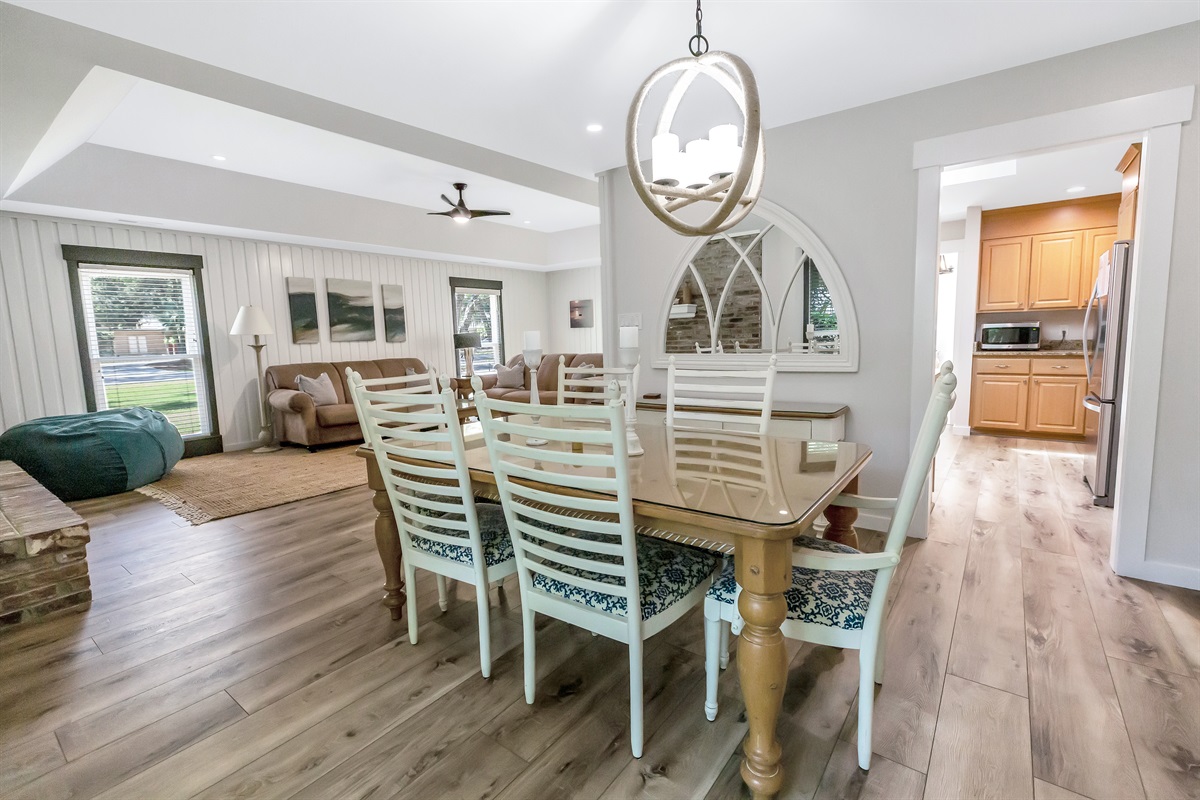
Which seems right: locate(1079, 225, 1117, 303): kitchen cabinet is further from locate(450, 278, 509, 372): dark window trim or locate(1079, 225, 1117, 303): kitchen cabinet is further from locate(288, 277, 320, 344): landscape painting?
locate(288, 277, 320, 344): landscape painting

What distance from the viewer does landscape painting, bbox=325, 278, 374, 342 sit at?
6.28 metres

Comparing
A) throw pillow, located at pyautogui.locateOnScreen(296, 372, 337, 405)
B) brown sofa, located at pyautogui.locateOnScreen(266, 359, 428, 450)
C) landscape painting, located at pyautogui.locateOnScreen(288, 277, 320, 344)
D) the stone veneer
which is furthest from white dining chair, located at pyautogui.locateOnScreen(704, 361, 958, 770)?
landscape painting, located at pyautogui.locateOnScreen(288, 277, 320, 344)

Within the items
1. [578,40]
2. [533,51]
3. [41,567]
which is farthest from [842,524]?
[41,567]

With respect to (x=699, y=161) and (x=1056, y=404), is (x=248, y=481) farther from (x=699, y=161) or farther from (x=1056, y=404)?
(x=1056, y=404)

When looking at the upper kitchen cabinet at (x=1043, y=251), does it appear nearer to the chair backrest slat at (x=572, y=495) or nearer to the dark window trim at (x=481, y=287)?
the chair backrest slat at (x=572, y=495)

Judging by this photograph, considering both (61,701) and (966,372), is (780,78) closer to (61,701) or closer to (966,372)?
(61,701)

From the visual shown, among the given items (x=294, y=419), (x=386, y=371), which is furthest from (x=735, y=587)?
(x=386, y=371)

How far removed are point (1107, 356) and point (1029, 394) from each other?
8.31 feet

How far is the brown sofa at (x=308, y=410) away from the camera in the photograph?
17.5ft

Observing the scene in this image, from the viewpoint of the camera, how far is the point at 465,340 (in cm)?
760

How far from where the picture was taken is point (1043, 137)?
248 cm

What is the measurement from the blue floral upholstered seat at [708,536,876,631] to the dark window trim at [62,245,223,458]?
5.79 meters

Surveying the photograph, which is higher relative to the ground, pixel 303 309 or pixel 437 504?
pixel 303 309

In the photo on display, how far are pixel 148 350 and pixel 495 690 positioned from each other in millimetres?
5377
